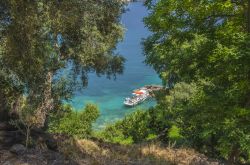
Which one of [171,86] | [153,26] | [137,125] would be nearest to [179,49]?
[153,26]

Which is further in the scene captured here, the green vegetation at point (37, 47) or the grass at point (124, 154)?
the grass at point (124, 154)

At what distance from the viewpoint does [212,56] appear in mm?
10344

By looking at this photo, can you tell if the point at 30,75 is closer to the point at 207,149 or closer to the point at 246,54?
the point at 246,54

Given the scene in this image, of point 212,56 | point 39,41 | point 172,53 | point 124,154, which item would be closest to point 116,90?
point 124,154

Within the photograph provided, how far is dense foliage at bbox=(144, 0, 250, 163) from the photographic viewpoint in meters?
9.70

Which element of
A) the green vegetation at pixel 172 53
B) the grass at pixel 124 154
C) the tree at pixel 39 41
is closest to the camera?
the green vegetation at pixel 172 53

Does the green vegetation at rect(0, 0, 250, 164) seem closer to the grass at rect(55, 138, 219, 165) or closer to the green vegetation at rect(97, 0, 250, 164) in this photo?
the green vegetation at rect(97, 0, 250, 164)

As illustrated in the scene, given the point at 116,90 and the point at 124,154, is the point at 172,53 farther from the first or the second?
the point at 116,90

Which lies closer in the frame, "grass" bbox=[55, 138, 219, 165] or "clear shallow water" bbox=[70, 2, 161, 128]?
"grass" bbox=[55, 138, 219, 165]

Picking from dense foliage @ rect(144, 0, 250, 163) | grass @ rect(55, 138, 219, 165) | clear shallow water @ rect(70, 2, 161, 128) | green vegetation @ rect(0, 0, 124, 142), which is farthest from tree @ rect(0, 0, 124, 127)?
clear shallow water @ rect(70, 2, 161, 128)

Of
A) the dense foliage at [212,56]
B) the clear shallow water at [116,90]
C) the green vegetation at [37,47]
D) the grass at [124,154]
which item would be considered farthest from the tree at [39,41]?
the clear shallow water at [116,90]

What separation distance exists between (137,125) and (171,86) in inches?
410

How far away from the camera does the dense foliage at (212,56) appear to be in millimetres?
9703

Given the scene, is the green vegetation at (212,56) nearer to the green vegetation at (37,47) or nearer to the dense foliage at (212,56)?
the dense foliage at (212,56)
